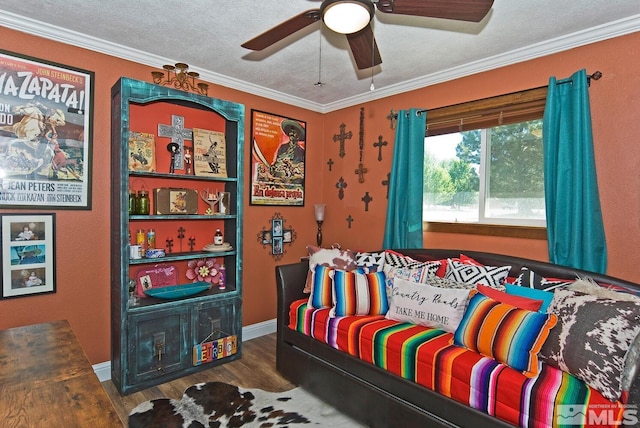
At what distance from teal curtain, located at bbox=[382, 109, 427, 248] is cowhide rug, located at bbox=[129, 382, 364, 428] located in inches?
62.4

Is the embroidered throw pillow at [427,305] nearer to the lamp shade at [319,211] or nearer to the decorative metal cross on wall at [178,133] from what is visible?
the lamp shade at [319,211]

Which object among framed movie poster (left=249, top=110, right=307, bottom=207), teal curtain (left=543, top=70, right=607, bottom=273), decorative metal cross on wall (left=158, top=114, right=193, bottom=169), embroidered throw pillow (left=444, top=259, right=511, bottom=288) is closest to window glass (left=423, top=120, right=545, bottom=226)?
teal curtain (left=543, top=70, right=607, bottom=273)

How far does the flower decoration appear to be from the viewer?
3.14 meters

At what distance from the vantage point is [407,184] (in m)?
3.26

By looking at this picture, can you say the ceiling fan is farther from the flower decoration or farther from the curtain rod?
the flower decoration

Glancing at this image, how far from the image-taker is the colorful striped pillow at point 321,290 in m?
2.61

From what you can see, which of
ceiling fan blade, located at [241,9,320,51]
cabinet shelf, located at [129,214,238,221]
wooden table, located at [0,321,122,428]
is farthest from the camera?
cabinet shelf, located at [129,214,238,221]

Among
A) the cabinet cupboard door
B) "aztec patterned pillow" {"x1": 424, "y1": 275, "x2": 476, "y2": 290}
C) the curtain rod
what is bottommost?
the cabinet cupboard door

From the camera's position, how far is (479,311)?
198 centimetres

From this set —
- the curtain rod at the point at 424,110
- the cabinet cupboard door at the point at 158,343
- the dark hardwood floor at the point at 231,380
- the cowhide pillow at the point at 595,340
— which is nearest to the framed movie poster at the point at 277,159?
the curtain rod at the point at 424,110

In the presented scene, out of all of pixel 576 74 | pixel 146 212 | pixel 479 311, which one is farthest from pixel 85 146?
pixel 576 74

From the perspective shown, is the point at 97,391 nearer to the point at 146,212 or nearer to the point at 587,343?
the point at 146,212

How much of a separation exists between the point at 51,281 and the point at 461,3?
2969mm

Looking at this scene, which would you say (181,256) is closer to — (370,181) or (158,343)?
(158,343)
